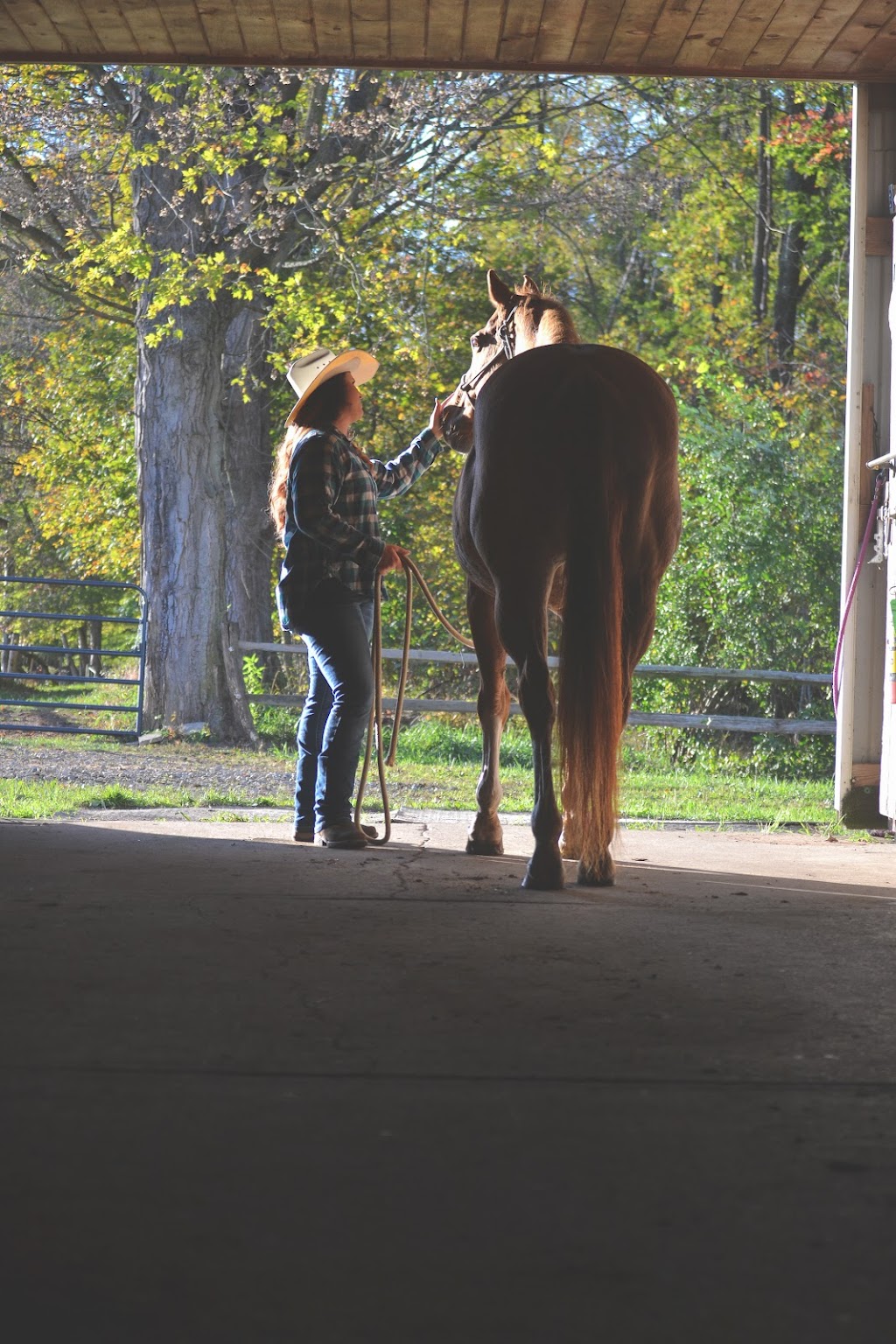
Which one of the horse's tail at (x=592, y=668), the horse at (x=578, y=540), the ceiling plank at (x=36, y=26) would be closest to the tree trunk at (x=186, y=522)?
the ceiling plank at (x=36, y=26)

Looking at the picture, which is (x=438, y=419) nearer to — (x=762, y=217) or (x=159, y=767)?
(x=159, y=767)

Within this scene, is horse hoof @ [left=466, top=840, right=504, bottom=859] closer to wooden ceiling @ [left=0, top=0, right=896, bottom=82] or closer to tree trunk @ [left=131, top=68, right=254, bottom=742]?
wooden ceiling @ [left=0, top=0, right=896, bottom=82]

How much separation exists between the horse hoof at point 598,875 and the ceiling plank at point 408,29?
154 inches

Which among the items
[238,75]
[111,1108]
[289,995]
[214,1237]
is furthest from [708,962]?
[238,75]

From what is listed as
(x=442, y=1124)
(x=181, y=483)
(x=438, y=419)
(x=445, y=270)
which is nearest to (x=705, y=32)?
(x=438, y=419)

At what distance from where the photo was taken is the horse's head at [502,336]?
19.1ft

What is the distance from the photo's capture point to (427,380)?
58.0 ft

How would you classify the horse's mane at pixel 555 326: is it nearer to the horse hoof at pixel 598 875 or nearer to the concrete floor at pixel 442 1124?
the horse hoof at pixel 598 875

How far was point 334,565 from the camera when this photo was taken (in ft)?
20.1

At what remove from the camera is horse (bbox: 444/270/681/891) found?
14.6 feet

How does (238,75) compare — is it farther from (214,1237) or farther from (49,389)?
(214,1237)

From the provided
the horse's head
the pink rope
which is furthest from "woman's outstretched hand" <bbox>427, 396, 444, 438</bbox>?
the pink rope

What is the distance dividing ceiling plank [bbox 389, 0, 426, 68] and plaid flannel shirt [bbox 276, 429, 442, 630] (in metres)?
1.91

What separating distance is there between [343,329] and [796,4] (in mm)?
10915
